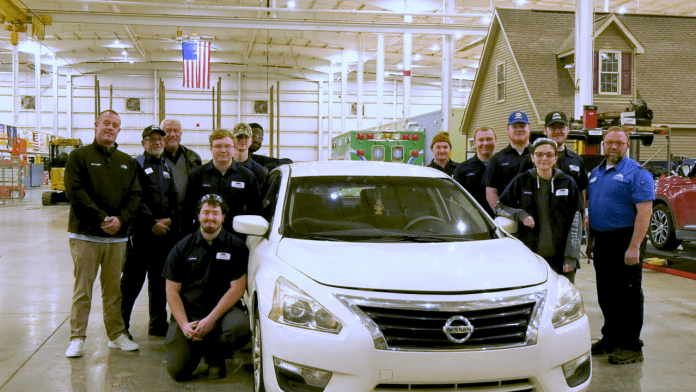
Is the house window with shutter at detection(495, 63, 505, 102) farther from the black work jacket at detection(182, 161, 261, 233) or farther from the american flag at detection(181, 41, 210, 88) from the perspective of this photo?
the black work jacket at detection(182, 161, 261, 233)

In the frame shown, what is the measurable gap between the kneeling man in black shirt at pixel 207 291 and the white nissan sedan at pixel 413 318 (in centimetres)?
56

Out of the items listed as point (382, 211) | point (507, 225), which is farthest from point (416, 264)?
point (507, 225)

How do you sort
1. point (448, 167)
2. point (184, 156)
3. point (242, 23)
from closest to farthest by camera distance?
1. point (184, 156)
2. point (448, 167)
3. point (242, 23)

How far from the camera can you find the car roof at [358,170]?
4.49 metres

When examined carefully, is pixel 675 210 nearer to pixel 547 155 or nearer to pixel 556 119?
pixel 556 119

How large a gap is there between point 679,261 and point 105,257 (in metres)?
10.1

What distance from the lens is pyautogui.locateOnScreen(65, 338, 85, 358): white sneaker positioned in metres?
4.87

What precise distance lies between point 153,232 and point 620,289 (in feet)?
13.0

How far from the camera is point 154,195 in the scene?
5422 millimetres

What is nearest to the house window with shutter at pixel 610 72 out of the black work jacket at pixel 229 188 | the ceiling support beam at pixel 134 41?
the black work jacket at pixel 229 188

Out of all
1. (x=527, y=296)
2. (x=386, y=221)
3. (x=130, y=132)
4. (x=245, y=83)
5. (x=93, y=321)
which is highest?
(x=245, y=83)

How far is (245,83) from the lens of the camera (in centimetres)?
4562

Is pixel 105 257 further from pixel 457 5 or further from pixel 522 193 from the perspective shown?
pixel 457 5

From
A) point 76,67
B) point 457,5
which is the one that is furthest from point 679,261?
point 76,67
